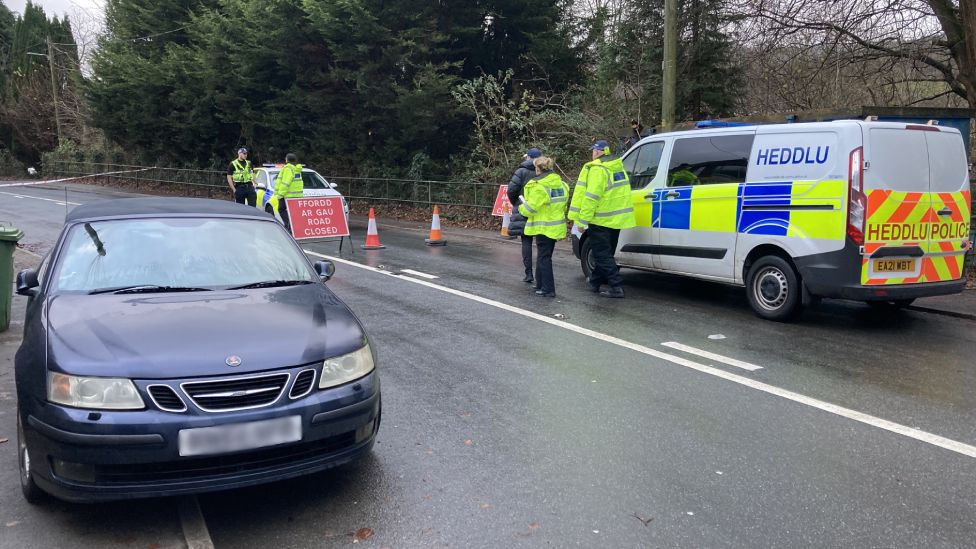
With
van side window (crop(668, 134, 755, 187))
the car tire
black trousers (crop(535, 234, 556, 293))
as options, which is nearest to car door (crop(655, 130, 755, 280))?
van side window (crop(668, 134, 755, 187))

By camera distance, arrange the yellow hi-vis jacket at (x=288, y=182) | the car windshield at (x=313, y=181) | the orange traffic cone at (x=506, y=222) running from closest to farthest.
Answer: the yellow hi-vis jacket at (x=288, y=182) < the orange traffic cone at (x=506, y=222) < the car windshield at (x=313, y=181)

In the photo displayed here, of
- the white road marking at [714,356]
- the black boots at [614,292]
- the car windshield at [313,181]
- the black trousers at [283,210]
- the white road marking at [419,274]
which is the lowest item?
the white road marking at [714,356]

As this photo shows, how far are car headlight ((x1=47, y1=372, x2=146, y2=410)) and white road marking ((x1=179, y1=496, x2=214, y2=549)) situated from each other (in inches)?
25.9

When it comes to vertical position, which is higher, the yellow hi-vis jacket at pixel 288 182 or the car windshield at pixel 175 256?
the yellow hi-vis jacket at pixel 288 182

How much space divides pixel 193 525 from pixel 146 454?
50cm

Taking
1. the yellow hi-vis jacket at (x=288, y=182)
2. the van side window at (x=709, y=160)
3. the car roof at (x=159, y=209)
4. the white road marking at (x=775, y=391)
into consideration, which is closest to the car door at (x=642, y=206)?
the van side window at (x=709, y=160)

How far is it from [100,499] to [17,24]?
64790 millimetres

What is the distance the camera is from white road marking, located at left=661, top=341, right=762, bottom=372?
20.0 ft

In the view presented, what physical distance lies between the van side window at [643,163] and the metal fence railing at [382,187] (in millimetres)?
8566

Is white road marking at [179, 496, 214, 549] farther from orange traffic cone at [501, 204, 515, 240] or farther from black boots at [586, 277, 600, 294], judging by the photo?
orange traffic cone at [501, 204, 515, 240]

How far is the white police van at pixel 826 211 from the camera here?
692 cm

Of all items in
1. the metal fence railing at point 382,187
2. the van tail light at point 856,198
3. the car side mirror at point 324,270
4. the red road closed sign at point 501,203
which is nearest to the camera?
A: the car side mirror at point 324,270

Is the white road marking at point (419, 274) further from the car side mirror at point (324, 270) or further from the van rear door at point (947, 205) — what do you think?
the van rear door at point (947, 205)

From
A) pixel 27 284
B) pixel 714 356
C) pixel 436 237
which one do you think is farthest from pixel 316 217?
pixel 27 284
